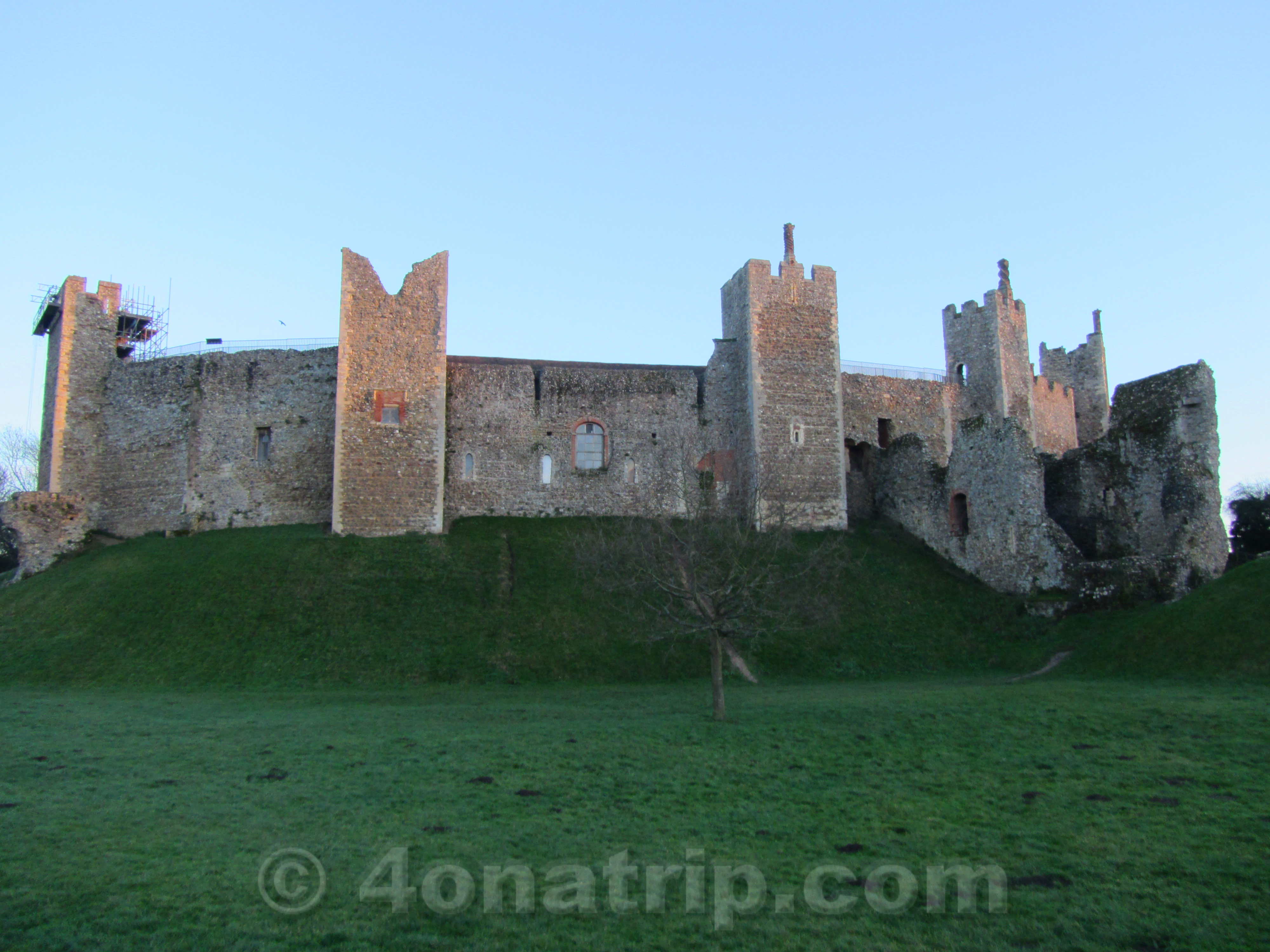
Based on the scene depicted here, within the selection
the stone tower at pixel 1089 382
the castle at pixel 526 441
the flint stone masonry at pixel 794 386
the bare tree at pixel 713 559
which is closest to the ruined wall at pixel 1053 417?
the stone tower at pixel 1089 382

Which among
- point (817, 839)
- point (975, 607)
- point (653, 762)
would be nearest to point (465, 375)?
point (975, 607)

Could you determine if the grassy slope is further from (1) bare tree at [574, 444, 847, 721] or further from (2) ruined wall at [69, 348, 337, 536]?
(2) ruined wall at [69, 348, 337, 536]

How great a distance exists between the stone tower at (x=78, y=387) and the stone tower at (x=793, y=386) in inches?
922

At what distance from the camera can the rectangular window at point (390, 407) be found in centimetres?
3078

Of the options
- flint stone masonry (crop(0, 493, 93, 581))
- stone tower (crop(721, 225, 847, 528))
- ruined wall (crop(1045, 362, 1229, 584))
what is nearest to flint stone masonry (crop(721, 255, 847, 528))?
stone tower (crop(721, 225, 847, 528))

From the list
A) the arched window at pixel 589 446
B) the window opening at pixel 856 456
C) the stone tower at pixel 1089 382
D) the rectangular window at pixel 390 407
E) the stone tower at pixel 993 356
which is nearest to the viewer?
the rectangular window at pixel 390 407

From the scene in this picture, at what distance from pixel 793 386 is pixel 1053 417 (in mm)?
17210

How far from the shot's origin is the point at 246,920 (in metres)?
7.37

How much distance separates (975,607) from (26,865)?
81.7ft

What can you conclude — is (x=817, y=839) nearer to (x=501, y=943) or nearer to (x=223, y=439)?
(x=501, y=943)

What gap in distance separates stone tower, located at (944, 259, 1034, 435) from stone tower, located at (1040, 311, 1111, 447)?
19.8ft

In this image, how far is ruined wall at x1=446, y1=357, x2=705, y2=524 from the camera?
32844 millimetres

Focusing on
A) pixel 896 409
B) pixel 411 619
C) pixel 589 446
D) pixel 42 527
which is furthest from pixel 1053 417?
pixel 42 527

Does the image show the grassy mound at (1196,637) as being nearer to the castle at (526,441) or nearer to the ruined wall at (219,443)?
the castle at (526,441)
